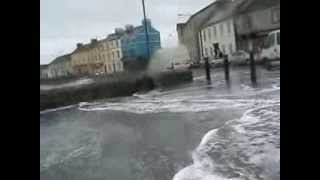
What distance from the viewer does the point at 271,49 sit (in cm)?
156

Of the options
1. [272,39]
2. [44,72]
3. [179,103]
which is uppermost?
[272,39]

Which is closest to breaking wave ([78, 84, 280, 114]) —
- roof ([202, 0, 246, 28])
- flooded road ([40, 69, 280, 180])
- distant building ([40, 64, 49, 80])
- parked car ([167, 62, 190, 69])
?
flooded road ([40, 69, 280, 180])

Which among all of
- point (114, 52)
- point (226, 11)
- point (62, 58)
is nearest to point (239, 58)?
point (226, 11)

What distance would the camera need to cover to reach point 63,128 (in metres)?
1.61

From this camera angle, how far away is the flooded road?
157 centimetres

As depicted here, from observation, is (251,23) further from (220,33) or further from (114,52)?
(114,52)

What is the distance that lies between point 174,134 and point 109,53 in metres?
0.43

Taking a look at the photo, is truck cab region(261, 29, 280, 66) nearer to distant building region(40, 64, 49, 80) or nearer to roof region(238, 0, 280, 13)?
roof region(238, 0, 280, 13)

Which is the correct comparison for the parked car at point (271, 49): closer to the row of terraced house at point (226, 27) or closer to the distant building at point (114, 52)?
the row of terraced house at point (226, 27)

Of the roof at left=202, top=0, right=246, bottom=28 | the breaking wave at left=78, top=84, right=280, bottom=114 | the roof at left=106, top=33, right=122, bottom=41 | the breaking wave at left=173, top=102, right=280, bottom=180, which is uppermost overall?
the roof at left=202, top=0, right=246, bottom=28
